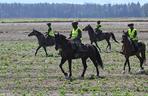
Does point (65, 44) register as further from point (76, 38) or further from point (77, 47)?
point (76, 38)

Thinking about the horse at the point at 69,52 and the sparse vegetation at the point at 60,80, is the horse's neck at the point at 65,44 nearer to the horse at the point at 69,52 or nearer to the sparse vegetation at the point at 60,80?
the horse at the point at 69,52

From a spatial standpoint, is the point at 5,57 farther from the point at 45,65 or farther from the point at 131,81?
the point at 131,81

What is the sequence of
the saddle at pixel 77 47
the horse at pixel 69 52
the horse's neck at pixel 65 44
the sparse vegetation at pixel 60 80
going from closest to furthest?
the sparse vegetation at pixel 60 80, the horse at pixel 69 52, the horse's neck at pixel 65 44, the saddle at pixel 77 47

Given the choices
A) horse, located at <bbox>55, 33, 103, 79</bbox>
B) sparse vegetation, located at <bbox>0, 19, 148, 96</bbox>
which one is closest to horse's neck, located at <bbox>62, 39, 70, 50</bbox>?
horse, located at <bbox>55, 33, 103, 79</bbox>

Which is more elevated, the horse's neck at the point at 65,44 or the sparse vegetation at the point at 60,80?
the horse's neck at the point at 65,44

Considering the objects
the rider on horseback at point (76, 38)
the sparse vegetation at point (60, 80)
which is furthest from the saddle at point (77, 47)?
the sparse vegetation at point (60, 80)

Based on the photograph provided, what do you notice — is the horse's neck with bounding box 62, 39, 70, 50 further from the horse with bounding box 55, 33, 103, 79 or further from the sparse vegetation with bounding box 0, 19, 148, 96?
the sparse vegetation with bounding box 0, 19, 148, 96

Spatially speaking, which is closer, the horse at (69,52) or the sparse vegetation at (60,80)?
the sparse vegetation at (60,80)

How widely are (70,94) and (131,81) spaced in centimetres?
446

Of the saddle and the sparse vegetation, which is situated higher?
the saddle

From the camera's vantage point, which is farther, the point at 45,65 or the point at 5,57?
the point at 5,57

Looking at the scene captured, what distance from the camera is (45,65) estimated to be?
98.4 feet

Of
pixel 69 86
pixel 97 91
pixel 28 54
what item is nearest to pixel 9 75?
pixel 69 86

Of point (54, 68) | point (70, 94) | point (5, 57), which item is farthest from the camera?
point (5, 57)
